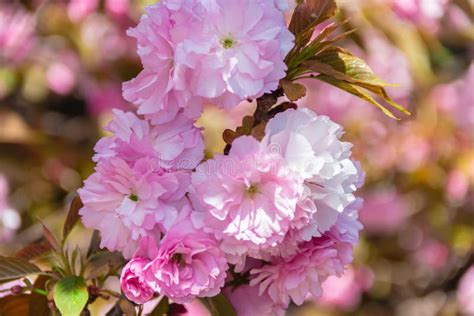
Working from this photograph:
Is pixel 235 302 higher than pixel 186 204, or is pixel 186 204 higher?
pixel 186 204

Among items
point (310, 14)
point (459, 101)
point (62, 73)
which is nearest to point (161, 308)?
point (310, 14)

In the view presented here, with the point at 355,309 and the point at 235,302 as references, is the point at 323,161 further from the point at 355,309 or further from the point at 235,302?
the point at 355,309

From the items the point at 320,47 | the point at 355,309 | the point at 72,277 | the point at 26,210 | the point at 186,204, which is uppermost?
the point at 320,47

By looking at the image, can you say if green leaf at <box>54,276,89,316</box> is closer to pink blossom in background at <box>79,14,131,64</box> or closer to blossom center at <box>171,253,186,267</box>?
blossom center at <box>171,253,186,267</box>

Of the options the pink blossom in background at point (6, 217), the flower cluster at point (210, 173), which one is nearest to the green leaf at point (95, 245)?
the flower cluster at point (210, 173)

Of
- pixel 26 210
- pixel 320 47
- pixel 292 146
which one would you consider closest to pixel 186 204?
pixel 292 146

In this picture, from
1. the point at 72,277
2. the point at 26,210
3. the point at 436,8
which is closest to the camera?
the point at 72,277

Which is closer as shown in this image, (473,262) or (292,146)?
(292,146)

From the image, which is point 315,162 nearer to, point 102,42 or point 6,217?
point 6,217

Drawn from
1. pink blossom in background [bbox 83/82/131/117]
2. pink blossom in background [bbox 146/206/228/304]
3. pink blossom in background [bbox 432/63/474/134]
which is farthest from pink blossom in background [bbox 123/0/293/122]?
pink blossom in background [bbox 432/63/474/134]
